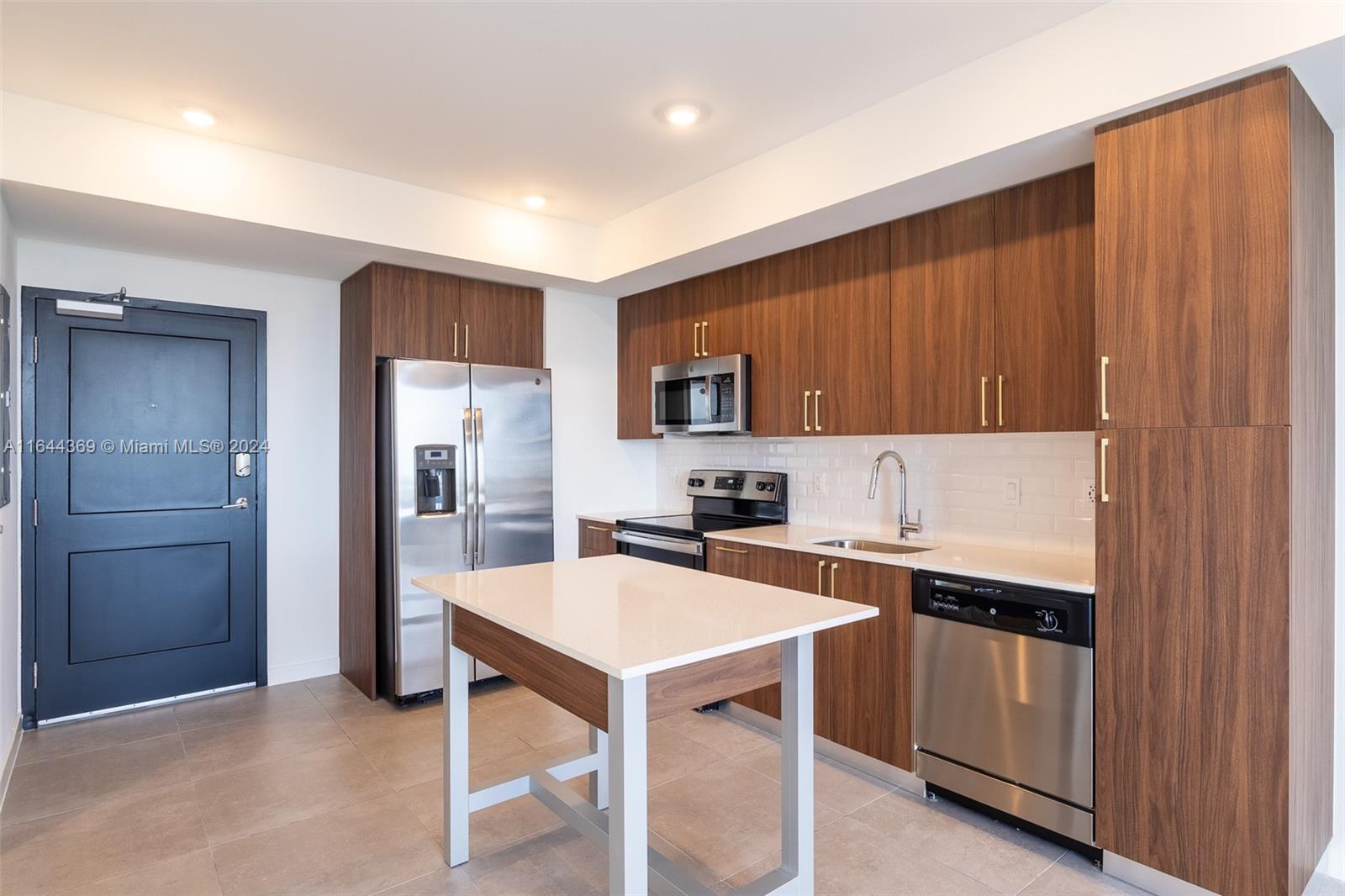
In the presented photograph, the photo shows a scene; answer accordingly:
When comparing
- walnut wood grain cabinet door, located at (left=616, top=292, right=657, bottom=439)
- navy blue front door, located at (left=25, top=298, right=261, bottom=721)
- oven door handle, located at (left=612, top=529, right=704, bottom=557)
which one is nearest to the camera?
navy blue front door, located at (left=25, top=298, right=261, bottom=721)

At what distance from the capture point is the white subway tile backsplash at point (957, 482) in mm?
2877

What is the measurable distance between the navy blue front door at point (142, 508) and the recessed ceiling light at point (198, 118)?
4.29ft

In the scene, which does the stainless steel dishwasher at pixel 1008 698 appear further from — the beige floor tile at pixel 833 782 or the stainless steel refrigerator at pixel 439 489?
the stainless steel refrigerator at pixel 439 489

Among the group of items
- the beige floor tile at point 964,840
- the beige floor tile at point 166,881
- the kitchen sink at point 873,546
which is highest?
the kitchen sink at point 873,546

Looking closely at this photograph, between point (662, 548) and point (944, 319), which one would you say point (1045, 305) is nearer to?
point (944, 319)

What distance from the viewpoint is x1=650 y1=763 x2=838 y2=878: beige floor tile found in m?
2.42

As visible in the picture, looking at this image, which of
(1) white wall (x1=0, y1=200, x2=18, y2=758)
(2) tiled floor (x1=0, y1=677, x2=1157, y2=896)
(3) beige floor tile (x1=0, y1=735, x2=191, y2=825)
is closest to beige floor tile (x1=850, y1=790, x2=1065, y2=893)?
(2) tiled floor (x1=0, y1=677, x2=1157, y2=896)

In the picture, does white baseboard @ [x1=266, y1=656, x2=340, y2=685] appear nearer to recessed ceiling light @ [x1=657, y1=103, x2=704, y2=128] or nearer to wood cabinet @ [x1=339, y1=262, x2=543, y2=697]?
wood cabinet @ [x1=339, y1=262, x2=543, y2=697]

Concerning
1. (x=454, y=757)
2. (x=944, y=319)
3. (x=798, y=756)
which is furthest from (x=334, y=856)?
(x=944, y=319)

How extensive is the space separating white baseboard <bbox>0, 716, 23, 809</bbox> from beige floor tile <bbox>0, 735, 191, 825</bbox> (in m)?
0.02

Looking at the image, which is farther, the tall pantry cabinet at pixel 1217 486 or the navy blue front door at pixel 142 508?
the navy blue front door at pixel 142 508

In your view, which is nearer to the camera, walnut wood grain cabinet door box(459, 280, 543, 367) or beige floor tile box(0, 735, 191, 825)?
beige floor tile box(0, 735, 191, 825)

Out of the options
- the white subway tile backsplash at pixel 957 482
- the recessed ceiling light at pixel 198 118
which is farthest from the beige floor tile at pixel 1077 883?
the recessed ceiling light at pixel 198 118

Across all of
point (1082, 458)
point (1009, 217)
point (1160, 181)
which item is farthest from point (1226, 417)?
point (1009, 217)
